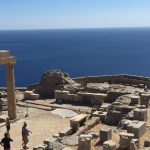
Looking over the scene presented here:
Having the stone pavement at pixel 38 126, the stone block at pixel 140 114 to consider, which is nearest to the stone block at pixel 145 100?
the stone block at pixel 140 114

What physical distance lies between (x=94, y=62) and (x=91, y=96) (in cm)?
8514

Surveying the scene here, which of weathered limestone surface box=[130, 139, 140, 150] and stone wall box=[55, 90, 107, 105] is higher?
weathered limestone surface box=[130, 139, 140, 150]

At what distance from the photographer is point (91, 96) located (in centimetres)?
2292

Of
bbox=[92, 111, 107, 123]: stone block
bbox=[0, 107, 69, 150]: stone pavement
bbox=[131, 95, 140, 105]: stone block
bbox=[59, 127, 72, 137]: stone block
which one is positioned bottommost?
bbox=[0, 107, 69, 150]: stone pavement

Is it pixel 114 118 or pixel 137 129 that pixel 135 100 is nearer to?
pixel 114 118

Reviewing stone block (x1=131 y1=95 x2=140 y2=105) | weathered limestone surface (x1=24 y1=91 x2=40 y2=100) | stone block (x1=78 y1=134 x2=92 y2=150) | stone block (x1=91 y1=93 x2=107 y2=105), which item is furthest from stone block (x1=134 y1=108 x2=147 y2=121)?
weathered limestone surface (x1=24 y1=91 x2=40 y2=100)

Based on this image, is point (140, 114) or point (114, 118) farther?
point (114, 118)

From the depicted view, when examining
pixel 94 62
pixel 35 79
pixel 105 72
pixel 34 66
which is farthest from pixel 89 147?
pixel 94 62

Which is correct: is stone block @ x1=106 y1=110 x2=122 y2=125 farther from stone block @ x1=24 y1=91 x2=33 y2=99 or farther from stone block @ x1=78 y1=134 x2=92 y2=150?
stone block @ x1=24 y1=91 x2=33 y2=99

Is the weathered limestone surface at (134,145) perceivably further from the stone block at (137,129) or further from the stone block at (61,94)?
the stone block at (61,94)

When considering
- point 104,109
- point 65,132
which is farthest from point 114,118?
point 65,132

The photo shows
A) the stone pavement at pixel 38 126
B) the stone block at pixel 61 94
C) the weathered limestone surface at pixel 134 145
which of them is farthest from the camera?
A: the stone block at pixel 61 94

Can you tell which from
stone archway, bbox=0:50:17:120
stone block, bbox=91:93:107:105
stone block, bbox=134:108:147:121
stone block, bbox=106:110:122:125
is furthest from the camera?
stone block, bbox=91:93:107:105

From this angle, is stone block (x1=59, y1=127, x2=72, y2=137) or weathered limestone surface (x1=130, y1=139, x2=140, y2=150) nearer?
weathered limestone surface (x1=130, y1=139, x2=140, y2=150)
